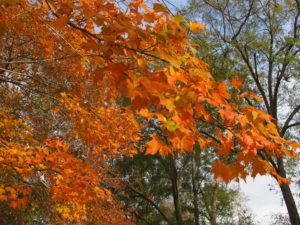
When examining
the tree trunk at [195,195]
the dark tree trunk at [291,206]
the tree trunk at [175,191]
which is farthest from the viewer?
the tree trunk at [195,195]

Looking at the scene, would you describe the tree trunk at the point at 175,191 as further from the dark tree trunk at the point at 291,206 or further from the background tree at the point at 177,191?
the dark tree trunk at the point at 291,206

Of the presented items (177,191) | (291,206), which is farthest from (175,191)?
(291,206)

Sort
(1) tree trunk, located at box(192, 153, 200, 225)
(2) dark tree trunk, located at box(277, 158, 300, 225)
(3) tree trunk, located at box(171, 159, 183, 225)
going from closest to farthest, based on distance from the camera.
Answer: (2) dark tree trunk, located at box(277, 158, 300, 225) < (3) tree trunk, located at box(171, 159, 183, 225) < (1) tree trunk, located at box(192, 153, 200, 225)

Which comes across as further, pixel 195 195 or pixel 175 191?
pixel 195 195

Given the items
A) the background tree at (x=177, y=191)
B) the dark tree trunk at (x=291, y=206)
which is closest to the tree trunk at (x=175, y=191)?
the background tree at (x=177, y=191)

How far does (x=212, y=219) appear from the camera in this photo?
23125mm

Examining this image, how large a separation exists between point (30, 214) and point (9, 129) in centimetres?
366

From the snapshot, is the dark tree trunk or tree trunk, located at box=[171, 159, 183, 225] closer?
the dark tree trunk

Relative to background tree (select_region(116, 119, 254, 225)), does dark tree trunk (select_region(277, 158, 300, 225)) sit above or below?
below

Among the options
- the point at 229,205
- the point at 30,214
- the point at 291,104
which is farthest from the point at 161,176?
the point at 30,214

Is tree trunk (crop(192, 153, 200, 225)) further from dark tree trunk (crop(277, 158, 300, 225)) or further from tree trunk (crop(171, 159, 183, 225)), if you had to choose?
dark tree trunk (crop(277, 158, 300, 225))

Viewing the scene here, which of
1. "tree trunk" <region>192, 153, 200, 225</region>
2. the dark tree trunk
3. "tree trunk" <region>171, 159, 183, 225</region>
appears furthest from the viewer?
"tree trunk" <region>192, 153, 200, 225</region>

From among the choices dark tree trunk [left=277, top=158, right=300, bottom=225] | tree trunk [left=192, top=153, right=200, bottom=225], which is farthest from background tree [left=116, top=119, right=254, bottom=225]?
dark tree trunk [left=277, top=158, right=300, bottom=225]

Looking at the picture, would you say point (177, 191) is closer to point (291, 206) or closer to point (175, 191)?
point (175, 191)
